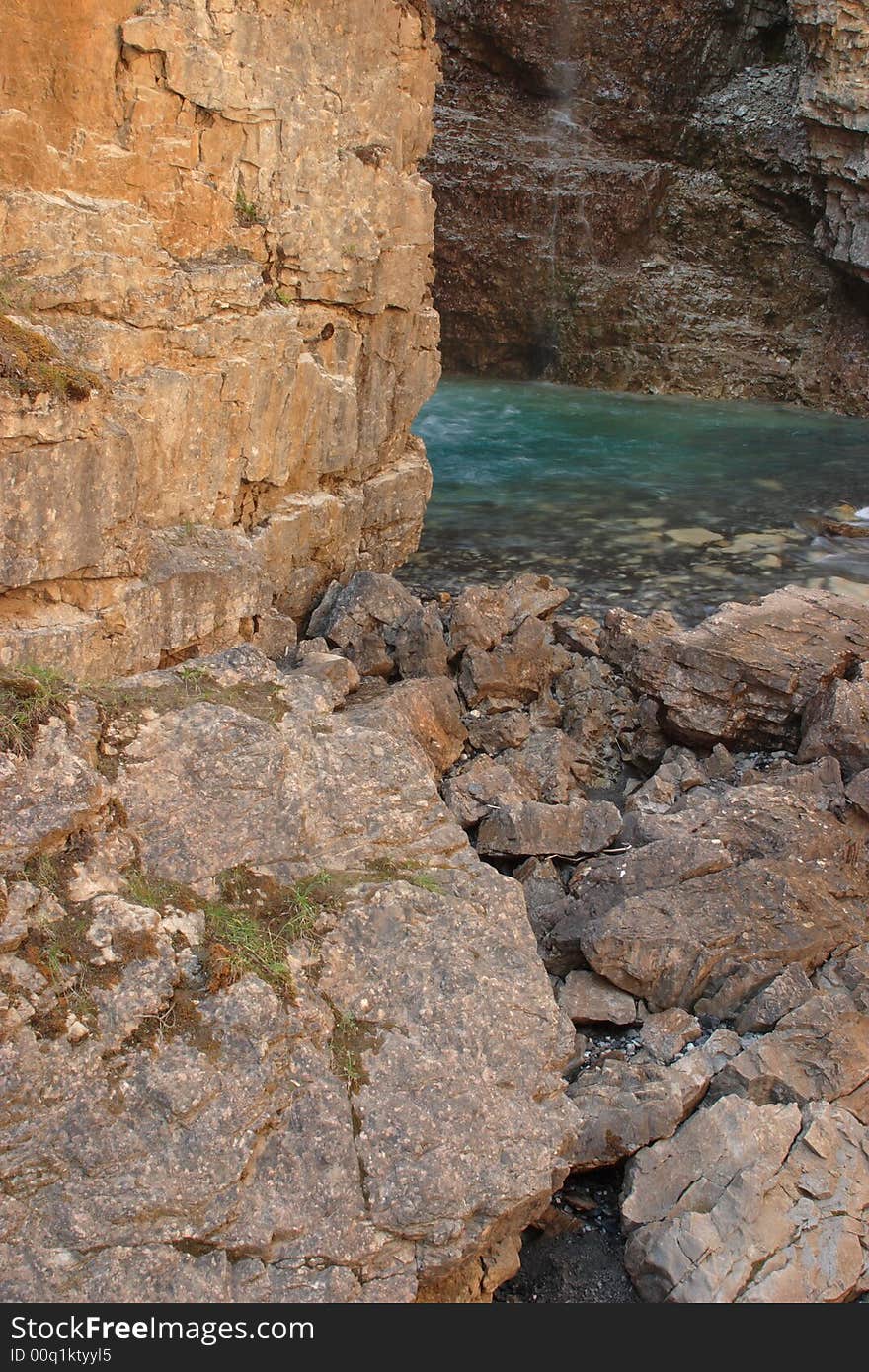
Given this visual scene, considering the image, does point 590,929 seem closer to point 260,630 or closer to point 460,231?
point 260,630

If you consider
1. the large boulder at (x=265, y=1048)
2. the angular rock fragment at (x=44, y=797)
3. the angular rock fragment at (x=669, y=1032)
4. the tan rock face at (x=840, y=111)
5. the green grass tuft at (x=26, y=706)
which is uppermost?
the tan rock face at (x=840, y=111)

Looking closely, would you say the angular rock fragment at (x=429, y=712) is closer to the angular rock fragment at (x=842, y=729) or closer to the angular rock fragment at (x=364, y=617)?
the angular rock fragment at (x=364, y=617)

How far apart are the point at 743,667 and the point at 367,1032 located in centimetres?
538

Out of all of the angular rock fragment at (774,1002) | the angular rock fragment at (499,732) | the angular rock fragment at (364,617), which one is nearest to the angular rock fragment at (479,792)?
the angular rock fragment at (499,732)

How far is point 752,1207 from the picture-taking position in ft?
14.4

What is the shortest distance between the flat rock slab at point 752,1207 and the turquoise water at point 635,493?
6768 mm

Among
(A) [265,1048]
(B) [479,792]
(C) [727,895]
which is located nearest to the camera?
(A) [265,1048]

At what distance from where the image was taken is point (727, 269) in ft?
78.6

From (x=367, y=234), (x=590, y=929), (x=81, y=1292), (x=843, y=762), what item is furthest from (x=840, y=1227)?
(x=367, y=234)

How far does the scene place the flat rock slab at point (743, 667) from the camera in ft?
28.1

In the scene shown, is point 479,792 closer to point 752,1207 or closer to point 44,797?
point 752,1207

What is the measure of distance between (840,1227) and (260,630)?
17.6ft

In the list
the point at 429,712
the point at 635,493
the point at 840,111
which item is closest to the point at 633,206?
the point at 840,111

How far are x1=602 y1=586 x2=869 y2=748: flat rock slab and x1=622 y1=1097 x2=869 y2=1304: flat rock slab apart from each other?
13.2ft
